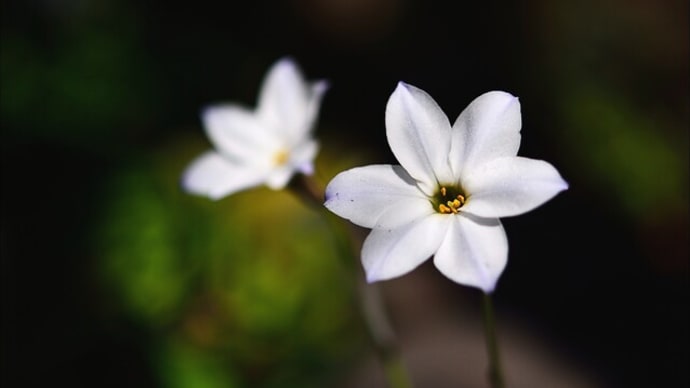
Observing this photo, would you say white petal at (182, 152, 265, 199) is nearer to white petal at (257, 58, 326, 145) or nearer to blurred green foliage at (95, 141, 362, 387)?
white petal at (257, 58, 326, 145)

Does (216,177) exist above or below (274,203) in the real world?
below

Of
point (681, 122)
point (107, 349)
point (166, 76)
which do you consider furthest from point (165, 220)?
point (681, 122)

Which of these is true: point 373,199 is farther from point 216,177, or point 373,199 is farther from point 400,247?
point 216,177

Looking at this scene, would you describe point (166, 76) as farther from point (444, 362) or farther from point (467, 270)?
point (467, 270)

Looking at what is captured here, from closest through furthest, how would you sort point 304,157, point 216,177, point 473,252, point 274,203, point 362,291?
1. point 473,252
2. point 304,157
3. point 216,177
4. point 362,291
5. point 274,203

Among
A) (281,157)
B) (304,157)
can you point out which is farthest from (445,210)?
(281,157)

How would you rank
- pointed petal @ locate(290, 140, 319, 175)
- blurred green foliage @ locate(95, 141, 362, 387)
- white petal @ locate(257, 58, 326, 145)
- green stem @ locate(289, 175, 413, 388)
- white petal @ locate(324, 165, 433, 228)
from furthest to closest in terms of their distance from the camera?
blurred green foliage @ locate(95, 141, 362, 387)
white petal @ locate(257, 58, 326, 145)
green stem @ locate(289, 175, 413, 388)
pointed petal @ locate(290, 140, 319, 175)
white petal @ locate(324, 165, 433, 228)

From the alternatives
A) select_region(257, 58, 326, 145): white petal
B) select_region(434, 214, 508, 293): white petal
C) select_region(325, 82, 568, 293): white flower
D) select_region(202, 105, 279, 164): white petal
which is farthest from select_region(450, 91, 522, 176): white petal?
select_region(202, 105, 279, 164): white petal

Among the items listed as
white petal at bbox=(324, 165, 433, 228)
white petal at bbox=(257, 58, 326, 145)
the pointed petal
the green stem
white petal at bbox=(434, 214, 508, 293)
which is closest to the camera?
white petal at bbox=(434, 214, 508, 293)
